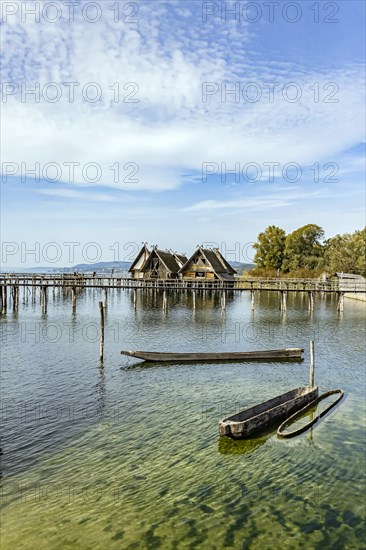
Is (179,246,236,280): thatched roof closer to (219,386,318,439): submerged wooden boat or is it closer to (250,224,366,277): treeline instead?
(250,224,366,277): treeline

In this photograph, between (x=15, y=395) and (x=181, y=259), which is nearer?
(x=15, y=395)

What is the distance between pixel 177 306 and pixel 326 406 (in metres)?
34.2

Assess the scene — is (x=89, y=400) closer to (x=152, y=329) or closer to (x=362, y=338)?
(x=152, y=329)

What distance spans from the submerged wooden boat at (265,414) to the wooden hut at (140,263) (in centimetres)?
4733

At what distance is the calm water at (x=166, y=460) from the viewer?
9.00m

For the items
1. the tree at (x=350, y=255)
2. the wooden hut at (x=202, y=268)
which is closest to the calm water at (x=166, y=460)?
the wooden hut at (x=202, y=268)

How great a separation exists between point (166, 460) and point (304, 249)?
252ft

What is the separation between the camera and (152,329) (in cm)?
3303

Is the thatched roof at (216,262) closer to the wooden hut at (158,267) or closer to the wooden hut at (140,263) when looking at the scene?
the wooden hut at (158,267)

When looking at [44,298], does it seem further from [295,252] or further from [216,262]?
[295,252]

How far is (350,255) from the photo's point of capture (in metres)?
71.1

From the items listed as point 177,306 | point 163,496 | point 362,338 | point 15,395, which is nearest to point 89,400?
point 15,395

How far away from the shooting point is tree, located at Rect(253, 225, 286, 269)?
271 feet

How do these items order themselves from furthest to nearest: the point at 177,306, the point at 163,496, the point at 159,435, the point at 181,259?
the point at 181,259 < the point at 177,306 < the point at 159,435 < the point at 163,496
